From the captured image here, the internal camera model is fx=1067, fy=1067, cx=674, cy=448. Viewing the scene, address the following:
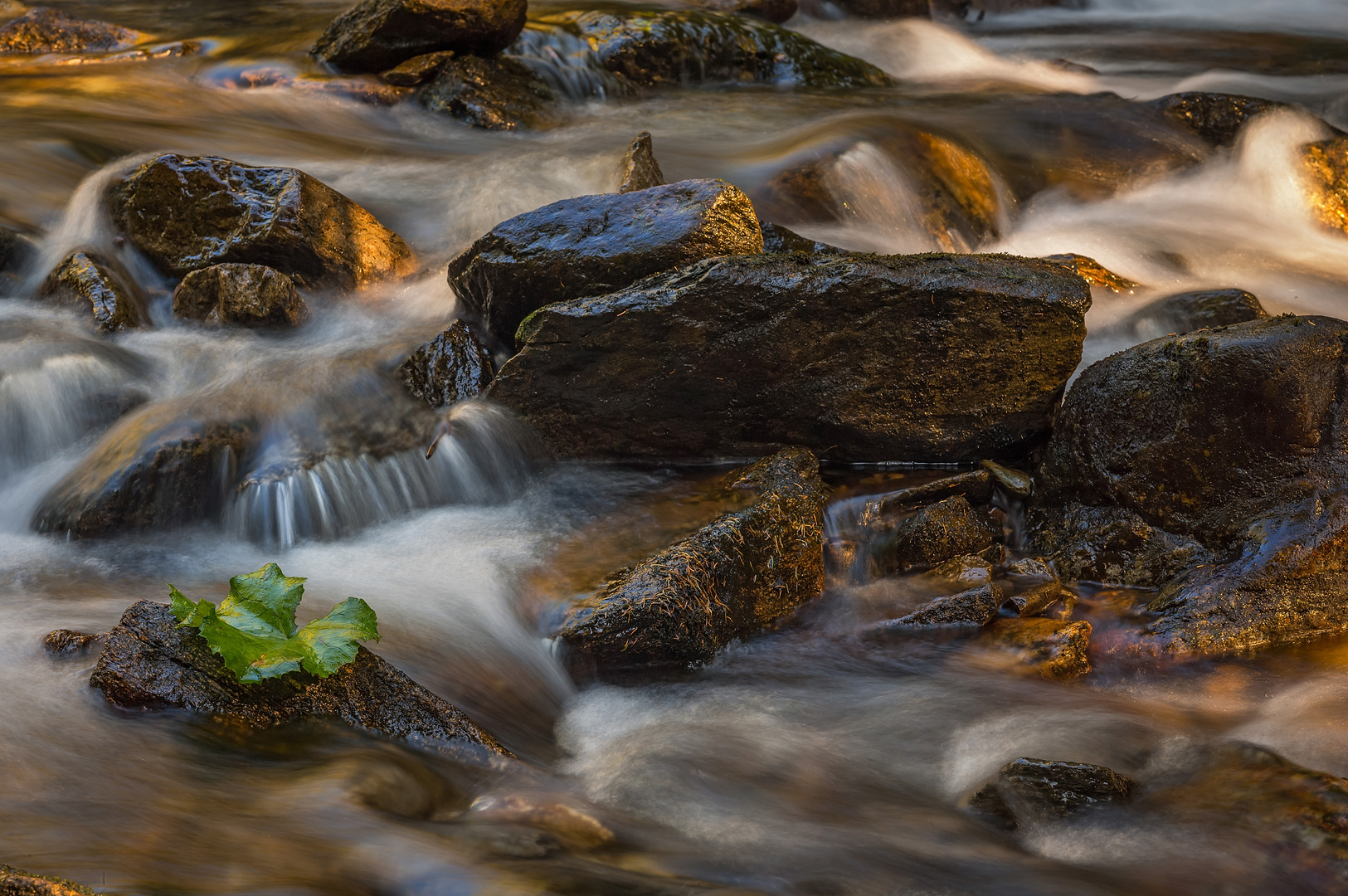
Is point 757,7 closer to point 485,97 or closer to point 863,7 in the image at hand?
point 863,7

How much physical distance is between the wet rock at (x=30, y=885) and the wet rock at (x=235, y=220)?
16.2 feet

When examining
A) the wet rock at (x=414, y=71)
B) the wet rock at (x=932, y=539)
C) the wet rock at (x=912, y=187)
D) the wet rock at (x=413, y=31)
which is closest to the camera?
the wet rock at (x=932, y=539)

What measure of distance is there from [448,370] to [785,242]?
7.27 feet

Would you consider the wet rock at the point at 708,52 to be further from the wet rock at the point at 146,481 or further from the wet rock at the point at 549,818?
the wet rock at the point at 549,818

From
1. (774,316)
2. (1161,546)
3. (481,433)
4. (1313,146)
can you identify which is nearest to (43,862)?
(481,433)

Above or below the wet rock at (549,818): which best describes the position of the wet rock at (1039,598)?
below

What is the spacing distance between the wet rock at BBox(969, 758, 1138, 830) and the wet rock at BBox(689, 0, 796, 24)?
1058 cm

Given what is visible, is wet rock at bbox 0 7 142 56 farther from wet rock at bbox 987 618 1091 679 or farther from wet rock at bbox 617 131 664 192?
wet rock at bbox 987 618 1091 679

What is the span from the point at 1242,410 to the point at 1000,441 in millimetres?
1088

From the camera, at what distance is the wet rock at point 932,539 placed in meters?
4.66

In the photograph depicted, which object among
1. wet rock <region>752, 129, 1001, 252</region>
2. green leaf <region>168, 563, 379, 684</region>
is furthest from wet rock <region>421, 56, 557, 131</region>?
green leaf <region>168, 563, 379, 684</region>

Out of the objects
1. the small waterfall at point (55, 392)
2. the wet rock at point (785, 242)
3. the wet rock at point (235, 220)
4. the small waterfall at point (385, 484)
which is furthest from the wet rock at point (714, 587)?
the wet rock at point (235, 220)

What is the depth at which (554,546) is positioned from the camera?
15.4ft

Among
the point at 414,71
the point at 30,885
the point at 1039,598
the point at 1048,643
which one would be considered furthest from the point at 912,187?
the point at 30,885
